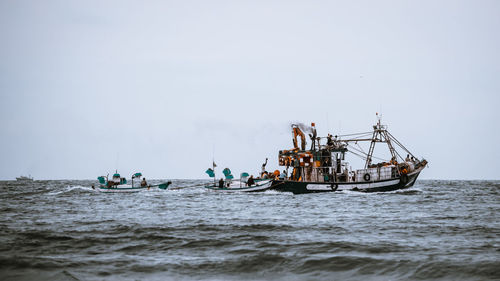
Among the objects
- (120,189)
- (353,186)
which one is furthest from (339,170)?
(120,189)

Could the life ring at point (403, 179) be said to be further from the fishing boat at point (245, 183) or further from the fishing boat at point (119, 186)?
the fishing boat at point (119, 186)

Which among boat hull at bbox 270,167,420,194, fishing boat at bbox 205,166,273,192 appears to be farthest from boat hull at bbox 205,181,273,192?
boat hull at bbox 270,167,420,194

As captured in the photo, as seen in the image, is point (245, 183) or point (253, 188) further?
point (245, 183)

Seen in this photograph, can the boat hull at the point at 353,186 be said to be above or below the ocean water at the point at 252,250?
above

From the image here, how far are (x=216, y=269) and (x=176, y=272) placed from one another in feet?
3.63

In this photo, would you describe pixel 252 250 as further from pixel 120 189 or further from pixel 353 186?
pixel 120 189

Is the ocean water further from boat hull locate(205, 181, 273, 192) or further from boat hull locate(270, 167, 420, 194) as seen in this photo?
boat hull locate(205, 181, 273, 192)

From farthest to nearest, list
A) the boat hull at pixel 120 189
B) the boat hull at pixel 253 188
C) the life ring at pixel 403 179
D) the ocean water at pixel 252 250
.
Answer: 1. the boat hull at pixel 120 189
2. the boat hull at pixel 253 188
3. the life ring at pixel 403 179
4. the ocean water at pixel 252 250

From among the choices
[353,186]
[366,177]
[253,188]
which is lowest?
[253,188]

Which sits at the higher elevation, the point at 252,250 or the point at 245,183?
the point at 245,183

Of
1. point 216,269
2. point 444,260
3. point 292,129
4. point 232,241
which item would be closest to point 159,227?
point 232,241

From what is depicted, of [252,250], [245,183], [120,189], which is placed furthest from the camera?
[120,189]

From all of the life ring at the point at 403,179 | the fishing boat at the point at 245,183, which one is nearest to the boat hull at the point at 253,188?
the fishing boat at the point at 245,183

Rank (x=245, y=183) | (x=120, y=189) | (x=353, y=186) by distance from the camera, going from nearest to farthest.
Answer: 1. (x=353, y=186)
2. (x=245, y=183)
3. (x=120, y=189)
